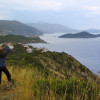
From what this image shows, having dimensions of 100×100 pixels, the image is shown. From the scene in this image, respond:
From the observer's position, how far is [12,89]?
4797mm

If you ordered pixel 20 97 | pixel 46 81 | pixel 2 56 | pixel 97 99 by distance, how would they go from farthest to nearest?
pixel 2 56 → pixel 46 81 → pixel 20 97 → pixel 97 99

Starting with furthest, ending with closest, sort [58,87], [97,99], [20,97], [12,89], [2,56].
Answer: [2,56] → [12,89] → [58,87] → [20,97] → [97,99]

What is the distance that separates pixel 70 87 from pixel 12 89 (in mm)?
1608

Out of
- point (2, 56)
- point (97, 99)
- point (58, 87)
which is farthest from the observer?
point (2, 56)

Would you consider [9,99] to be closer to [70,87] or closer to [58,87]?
[58,87]

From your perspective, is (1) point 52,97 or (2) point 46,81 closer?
(1) point 52,97

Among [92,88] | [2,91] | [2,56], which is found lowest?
[2,91]

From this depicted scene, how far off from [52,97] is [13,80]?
226cm

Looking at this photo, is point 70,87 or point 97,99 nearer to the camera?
point 97,99

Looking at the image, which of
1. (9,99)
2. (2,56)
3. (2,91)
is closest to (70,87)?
(9,99)

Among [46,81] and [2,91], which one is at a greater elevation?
[46,81]

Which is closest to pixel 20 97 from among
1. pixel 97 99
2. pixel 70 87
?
pixel 70 87

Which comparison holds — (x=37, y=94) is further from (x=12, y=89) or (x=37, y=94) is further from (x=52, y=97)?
(x=12, y=89)

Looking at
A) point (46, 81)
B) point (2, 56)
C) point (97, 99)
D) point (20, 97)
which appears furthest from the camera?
point (2, 56)
